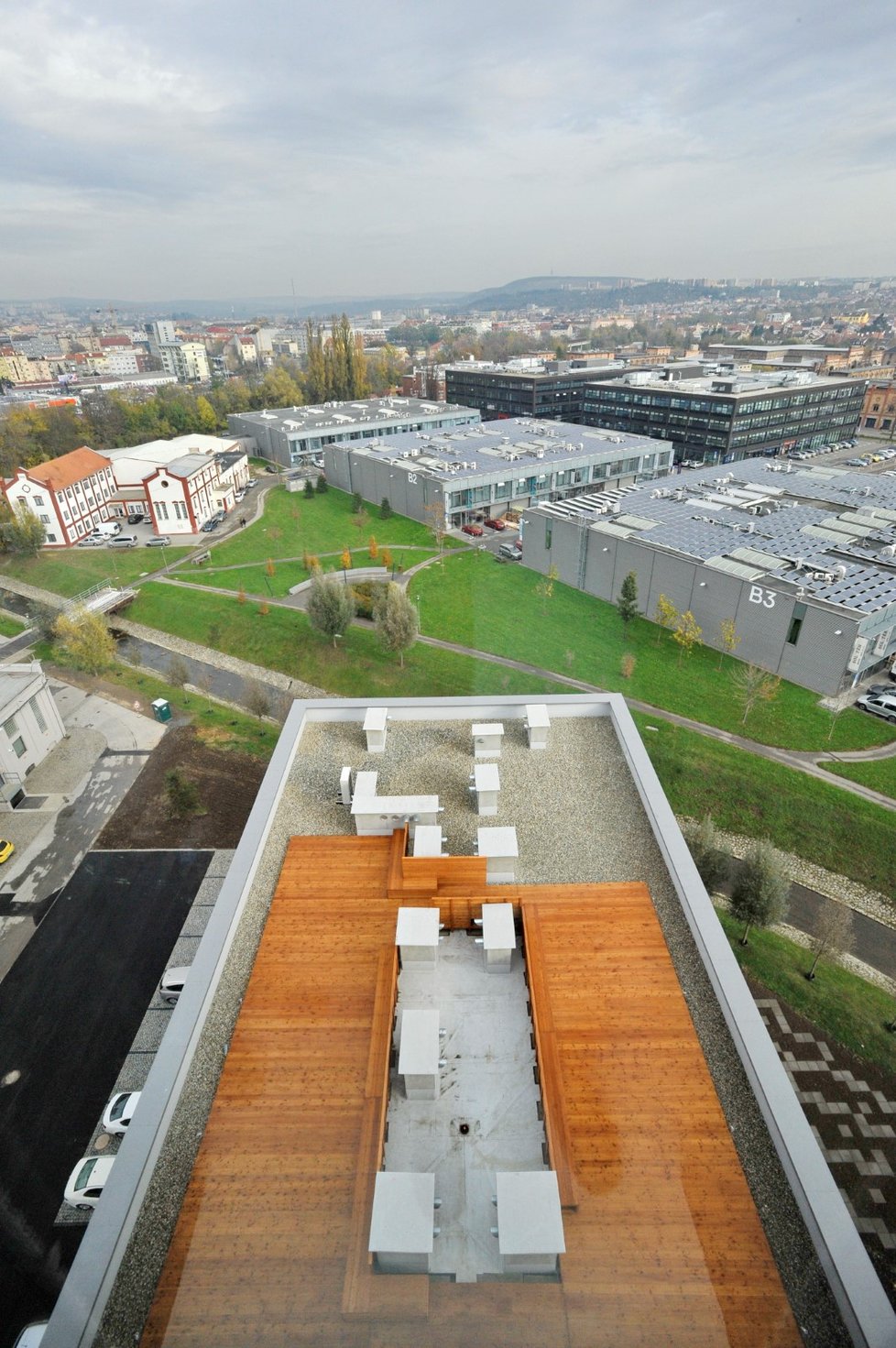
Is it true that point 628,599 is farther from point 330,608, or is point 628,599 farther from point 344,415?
point 344,415

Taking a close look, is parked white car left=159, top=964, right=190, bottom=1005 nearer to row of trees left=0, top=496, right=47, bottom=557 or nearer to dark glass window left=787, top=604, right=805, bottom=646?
dark glass window left=787, top=604, right=805, bottom=646

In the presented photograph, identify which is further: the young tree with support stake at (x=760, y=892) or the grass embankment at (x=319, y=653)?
the grass embankment at (x=319, y=653)

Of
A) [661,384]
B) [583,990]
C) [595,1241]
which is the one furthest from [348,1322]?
[661,384]

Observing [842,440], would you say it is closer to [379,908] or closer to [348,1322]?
[379,908]

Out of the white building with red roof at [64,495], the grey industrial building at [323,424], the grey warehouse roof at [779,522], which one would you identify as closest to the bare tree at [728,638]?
the grey warehouse roof at [779,522]

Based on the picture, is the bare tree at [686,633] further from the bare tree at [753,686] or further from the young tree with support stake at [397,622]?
the young tree with support stake at [397,622]

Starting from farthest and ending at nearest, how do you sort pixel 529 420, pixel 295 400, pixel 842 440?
pixel 295 400, pixel 842 440, pixel 529 420
